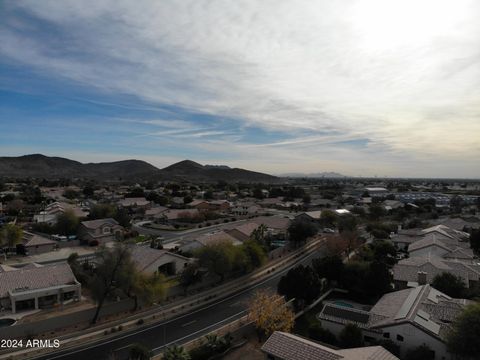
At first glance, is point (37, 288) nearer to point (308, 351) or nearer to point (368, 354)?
point (308, 351)

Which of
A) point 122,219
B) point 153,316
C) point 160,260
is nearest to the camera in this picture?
point 153,316

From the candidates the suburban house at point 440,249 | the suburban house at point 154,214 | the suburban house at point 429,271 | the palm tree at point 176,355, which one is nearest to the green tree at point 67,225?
the suburban house at point 154,214

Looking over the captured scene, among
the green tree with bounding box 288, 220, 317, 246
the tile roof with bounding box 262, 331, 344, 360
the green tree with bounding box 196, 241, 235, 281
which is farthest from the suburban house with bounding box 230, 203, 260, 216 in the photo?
the tile roof with bounding box 262, 331, 344, 360

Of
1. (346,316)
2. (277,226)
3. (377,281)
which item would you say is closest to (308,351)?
(346,316)

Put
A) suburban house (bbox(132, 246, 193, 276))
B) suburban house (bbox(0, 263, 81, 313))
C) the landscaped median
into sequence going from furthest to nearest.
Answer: suburban house (bbox(132, 246, 193, 276)) → suburban house (bbox(0, 263, 81, 313)) → the landscaped median

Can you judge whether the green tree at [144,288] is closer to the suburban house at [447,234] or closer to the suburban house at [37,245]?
the suburban house at [37,245]

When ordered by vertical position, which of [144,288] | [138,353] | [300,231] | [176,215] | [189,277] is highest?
[300,231]

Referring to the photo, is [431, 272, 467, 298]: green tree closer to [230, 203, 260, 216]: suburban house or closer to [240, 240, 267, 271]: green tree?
[240, 240, 267, 271]: green tree
